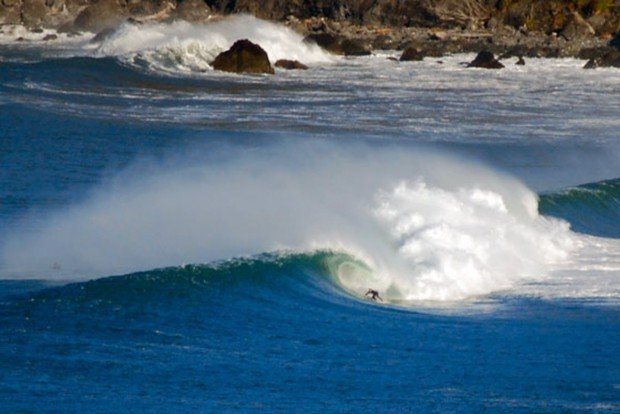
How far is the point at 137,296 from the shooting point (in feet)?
35.6

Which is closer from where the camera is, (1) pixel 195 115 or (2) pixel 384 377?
(2) pixel 384 377

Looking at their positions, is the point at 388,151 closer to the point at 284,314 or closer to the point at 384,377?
the point at 284,314

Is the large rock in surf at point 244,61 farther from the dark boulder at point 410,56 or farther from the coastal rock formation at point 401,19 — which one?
the coastal rock formation at point 401,19

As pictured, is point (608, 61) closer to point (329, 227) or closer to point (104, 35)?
point (104, 35)

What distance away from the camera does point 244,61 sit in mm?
40750

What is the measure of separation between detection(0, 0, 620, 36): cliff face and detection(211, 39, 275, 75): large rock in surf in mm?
16477

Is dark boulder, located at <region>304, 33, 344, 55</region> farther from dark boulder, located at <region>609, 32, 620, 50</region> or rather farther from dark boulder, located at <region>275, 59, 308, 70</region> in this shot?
dark boulder, located at <region>609, 32, 620, 50</region>

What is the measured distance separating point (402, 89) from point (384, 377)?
27.4 metres

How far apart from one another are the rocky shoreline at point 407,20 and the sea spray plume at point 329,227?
1117 inches

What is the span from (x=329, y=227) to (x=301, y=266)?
1328 mm

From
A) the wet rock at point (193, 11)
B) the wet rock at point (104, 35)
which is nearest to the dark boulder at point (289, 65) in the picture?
the wet rock at point (104, 35)

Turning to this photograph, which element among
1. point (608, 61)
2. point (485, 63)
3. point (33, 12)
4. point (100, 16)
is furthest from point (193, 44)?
point (33, 12)

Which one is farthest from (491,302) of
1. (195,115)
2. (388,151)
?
(195,115)

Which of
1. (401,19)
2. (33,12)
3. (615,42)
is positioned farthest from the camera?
(33,12)
